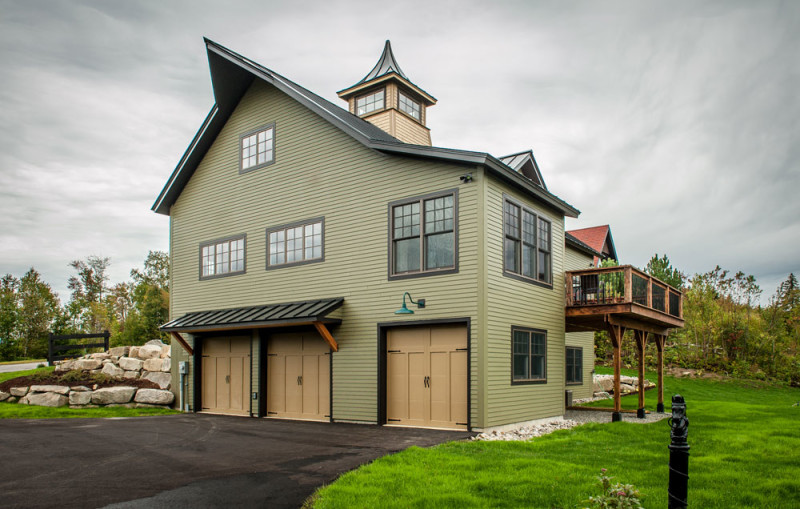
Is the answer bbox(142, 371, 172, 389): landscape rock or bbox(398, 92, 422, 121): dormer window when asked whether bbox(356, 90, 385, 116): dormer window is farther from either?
bbox(142, 371, 172, 389): landscape rock

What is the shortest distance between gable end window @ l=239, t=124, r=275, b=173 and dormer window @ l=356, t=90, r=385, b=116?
207 inches

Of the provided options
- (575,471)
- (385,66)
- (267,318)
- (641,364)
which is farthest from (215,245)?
(575,471)

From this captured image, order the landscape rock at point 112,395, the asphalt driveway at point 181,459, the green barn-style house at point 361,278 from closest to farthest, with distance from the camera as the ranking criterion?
the asphalt driveway at point 181,459 → the green barn-style house at point 361,278 → the landscape rock at point 112,395

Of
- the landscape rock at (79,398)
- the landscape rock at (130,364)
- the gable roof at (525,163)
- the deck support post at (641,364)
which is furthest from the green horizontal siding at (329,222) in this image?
the deck support post at (641,364)

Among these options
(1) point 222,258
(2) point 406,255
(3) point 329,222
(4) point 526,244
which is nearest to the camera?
(2) point 406,255

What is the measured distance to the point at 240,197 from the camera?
57.4 ft

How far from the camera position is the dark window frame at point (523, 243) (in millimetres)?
13438

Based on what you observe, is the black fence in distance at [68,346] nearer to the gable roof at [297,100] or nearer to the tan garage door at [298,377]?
the gable roof at [297,100]

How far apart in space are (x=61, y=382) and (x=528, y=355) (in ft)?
47.9

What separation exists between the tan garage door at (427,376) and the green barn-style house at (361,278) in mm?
33

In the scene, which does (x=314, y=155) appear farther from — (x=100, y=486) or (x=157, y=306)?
(x=157, y=306)

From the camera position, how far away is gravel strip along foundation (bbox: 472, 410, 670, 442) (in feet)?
38.3

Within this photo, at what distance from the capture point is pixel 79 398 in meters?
17.7

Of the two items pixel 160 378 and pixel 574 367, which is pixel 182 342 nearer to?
pixel 160 378
